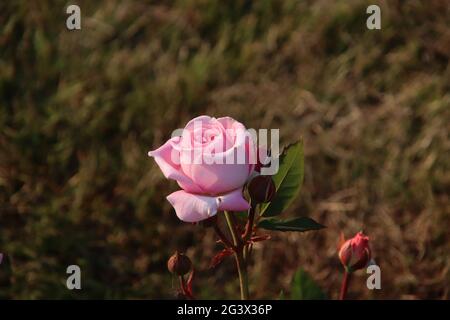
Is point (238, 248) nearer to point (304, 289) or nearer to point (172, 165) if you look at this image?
point (172, 165)

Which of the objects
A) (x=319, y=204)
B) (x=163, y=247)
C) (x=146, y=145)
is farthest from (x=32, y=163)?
(x=319, y=204)

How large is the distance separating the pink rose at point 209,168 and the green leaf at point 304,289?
0.39m

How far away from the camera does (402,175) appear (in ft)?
6.33

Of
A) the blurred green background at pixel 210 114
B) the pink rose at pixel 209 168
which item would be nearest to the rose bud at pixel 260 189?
the pink rose at pixel 209 168

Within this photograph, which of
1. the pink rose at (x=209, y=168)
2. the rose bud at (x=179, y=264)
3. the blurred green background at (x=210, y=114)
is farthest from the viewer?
the blurred green background at (x=210, y=114)

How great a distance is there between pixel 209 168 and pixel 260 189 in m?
0.08

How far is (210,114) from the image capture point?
2.08m

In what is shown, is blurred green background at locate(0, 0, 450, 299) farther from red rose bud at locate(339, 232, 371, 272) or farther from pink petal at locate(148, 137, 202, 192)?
pink petal at locate(148, 137, 202, 192)

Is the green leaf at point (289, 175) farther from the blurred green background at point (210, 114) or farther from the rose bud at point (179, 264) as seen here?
the blurred green background at point (210, 114)

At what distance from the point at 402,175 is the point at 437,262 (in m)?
0.26

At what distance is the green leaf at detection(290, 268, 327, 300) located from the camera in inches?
51.3

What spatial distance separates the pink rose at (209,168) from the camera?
3.12ft
